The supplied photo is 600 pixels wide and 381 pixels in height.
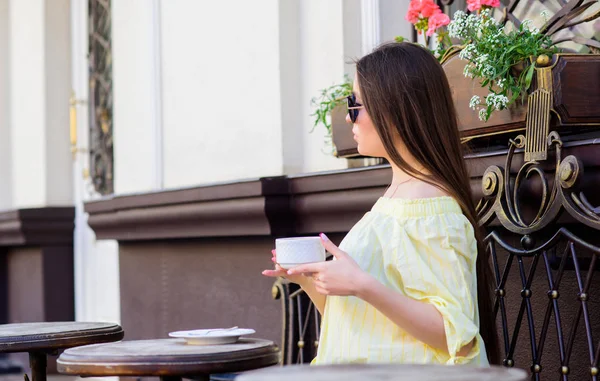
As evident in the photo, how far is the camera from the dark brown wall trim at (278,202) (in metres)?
2.84

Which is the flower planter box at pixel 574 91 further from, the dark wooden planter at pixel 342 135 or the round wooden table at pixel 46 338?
the round wooden table at pixel 46 338

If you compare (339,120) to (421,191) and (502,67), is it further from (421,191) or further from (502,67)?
(421,191)

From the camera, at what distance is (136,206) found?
16.4 feet

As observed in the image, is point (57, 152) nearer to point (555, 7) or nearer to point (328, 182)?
point (328, 182)

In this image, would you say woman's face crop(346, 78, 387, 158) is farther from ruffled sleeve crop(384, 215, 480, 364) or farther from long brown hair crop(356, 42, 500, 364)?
Answer: ruffled sleeve crop(384, 215, 480, 364)

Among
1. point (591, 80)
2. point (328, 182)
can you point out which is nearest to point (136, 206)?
point (328, 182)

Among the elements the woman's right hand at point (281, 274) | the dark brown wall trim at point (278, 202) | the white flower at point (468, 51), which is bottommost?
the woman's right hand at point (281, 274)

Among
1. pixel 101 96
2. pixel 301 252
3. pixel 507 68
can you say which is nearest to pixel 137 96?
pixel 101 96

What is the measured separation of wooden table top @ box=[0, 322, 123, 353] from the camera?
9.59 feet

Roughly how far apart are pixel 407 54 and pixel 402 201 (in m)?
0.35

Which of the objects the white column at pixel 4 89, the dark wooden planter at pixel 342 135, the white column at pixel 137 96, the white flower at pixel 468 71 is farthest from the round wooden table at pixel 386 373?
the white column at pixel 4 89

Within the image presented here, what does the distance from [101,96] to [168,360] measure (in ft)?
15.0

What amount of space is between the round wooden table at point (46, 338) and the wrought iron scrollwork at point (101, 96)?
3.30 meters

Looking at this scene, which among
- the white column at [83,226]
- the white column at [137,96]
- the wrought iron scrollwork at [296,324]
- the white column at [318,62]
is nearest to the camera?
the wrought iron scrollwork at [296,324]
